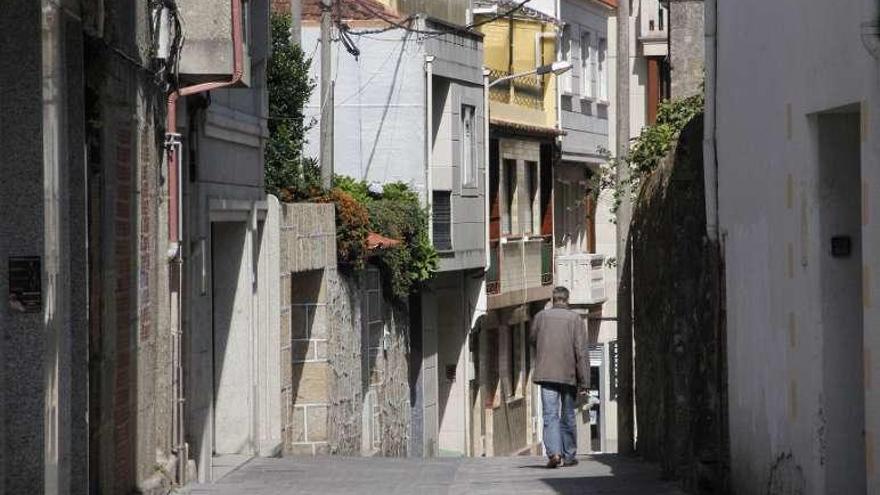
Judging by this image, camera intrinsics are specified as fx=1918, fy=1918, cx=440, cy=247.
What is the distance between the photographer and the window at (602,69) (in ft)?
155

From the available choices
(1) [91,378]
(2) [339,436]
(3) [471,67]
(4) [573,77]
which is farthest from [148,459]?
(4) [573,77]

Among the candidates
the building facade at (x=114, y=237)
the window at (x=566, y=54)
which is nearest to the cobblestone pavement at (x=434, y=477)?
the building facade at (x=114, y=237)

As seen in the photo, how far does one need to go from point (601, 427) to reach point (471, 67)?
13.1 m

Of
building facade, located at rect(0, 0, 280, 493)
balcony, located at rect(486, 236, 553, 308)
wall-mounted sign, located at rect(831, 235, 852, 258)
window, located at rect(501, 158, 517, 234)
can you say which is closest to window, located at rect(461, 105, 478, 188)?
balcony, located at rect(486, 236, 553, 308)

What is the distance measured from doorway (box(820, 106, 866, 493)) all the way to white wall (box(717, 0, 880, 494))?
0.05 m

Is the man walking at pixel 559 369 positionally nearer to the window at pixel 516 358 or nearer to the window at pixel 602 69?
the window at pixel 516 358

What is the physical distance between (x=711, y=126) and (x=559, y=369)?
4674 millimetres

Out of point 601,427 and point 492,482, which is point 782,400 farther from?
point 601,427

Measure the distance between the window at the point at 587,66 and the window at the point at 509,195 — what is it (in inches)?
253

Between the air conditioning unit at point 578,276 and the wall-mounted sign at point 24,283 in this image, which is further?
the air conditioning unit at point 578,276

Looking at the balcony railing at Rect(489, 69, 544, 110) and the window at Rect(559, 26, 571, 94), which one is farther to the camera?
the window at Rect(559, 26, 571, 94)

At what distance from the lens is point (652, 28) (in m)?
47.2

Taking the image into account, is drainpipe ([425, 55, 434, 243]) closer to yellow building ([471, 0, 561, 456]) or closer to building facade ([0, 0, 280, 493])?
yellow building ([471, 0, 561, 456])

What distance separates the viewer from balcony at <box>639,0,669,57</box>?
4681 centimetres
